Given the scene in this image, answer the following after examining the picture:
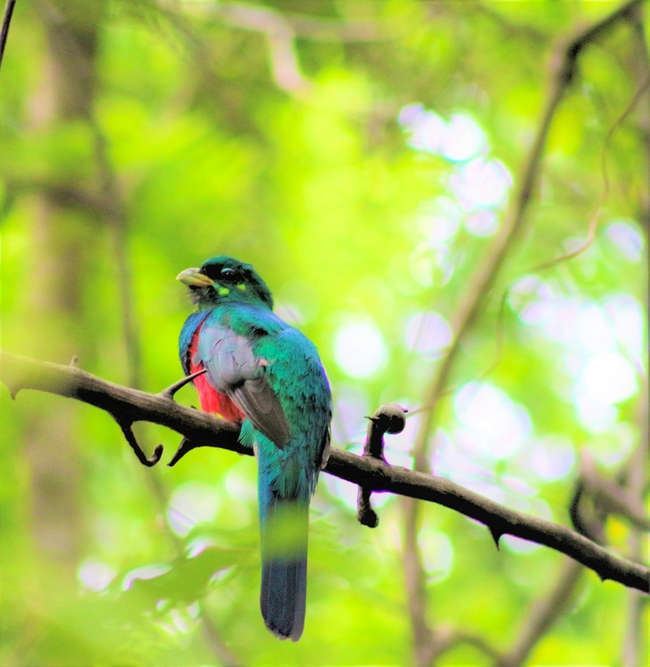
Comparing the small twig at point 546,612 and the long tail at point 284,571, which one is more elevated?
the long tail at point 284,571

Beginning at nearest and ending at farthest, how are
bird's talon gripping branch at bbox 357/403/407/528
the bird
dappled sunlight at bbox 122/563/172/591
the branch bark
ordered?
dappled sunlight at bbox 122/563/172/591
bird's talon gripping branch at bbox 357/403/407/528
the bird
the branch bark

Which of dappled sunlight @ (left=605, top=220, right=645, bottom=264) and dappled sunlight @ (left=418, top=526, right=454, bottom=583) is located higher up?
dappled sunlight @ (left=605, top=220, right=645, bottom=264)

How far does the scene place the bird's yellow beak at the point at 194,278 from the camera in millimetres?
4309

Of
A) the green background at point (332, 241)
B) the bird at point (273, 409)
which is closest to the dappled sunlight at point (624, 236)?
the green background at point (332, 241)

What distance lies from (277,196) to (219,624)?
4008 mm

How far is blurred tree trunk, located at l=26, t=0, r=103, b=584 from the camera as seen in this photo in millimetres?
5098

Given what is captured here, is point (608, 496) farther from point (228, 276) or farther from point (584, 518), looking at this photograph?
point (228, 276)

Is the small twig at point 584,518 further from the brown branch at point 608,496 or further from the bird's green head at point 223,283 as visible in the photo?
the bird's green head at point 223,283

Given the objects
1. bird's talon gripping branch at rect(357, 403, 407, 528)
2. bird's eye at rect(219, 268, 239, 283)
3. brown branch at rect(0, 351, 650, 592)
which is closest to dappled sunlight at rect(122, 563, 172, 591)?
brown branch at rect(0, 351, 650, 592)

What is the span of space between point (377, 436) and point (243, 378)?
1.08 meters

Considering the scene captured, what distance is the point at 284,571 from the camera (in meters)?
2.53

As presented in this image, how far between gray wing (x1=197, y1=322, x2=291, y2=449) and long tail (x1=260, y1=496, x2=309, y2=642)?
1.38ft

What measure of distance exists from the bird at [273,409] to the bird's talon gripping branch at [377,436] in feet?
0.63

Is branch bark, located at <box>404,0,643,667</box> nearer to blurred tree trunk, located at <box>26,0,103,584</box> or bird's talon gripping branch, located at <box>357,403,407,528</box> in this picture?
bird's talon gripping branch, located at <box>357,403,407,528</box>
